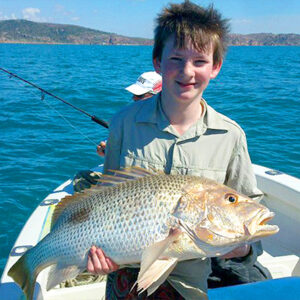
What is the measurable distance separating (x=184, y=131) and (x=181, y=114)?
0.33ft

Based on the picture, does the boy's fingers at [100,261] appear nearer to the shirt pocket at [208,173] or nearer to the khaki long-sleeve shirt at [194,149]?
Answer: the khaki long-sleeve shirt at [194,149]

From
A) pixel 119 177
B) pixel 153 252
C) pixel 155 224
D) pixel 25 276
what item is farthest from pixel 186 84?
pixel 25 276

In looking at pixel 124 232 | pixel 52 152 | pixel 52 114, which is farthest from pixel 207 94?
pixel 124 232

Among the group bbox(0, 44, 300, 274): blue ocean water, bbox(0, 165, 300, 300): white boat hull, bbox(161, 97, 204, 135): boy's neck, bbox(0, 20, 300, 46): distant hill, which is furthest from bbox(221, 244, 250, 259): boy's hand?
bbox(0, 20, 300, 46): distant hill

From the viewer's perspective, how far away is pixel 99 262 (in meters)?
1.97

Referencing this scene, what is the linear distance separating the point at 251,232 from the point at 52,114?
11.8 m

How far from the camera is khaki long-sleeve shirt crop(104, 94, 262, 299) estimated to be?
2145mm

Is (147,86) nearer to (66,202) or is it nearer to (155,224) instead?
(66,202)

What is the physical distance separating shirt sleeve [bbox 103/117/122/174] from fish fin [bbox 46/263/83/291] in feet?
2.04

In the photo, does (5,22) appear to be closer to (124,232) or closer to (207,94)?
(207,94)

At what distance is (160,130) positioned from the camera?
7.14ft

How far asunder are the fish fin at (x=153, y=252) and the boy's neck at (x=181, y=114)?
640mm

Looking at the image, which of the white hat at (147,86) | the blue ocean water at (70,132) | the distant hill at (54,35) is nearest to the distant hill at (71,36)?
the distant hill at (54,35)

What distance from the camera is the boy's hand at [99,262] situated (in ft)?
6.49
